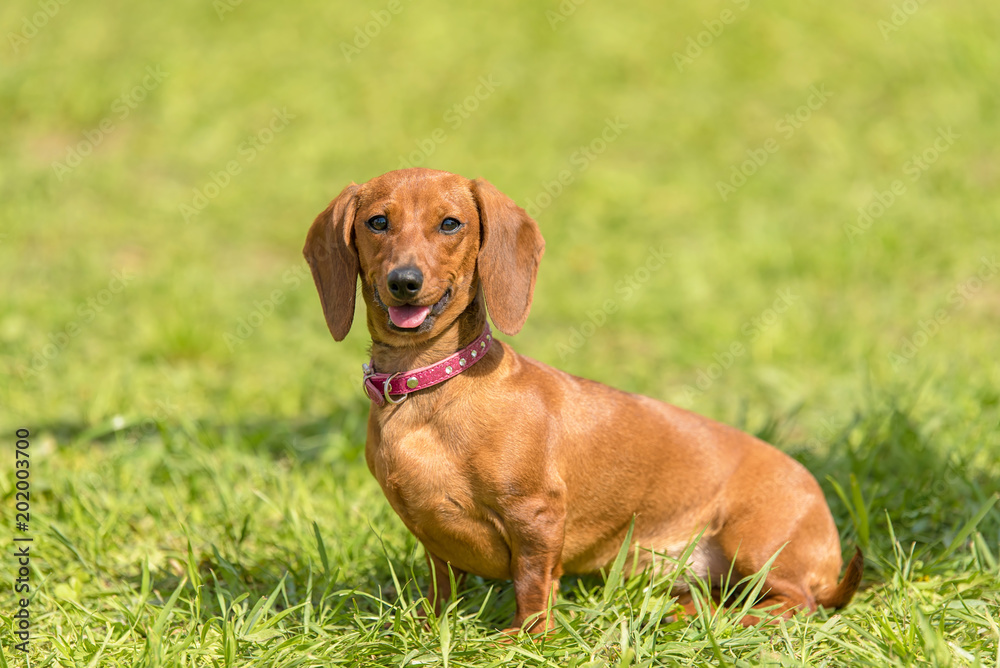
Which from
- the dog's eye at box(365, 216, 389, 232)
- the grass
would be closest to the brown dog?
the dog's eye at box(365, 216, 389, 232)

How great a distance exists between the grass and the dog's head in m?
0.91

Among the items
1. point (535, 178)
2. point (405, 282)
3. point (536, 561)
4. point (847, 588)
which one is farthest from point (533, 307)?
point (405, 282)

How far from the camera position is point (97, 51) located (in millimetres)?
9695

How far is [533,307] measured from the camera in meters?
6.85

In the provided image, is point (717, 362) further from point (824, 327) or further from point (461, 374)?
point (461, 374)

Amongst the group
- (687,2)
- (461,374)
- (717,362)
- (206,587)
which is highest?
(687,2)

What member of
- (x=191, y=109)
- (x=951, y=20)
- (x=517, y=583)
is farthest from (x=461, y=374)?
(x=951, y=20)

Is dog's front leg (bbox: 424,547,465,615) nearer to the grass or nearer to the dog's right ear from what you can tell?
the grass

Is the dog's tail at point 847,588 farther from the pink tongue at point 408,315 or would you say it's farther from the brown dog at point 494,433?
the pink tongue at point 408,315

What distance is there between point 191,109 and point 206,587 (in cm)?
688

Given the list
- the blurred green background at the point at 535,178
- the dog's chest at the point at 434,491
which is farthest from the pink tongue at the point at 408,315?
the blurred green background at the point at 535,178

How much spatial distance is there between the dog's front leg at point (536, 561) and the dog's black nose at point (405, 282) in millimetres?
781

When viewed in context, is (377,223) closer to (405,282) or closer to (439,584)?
(405,282)

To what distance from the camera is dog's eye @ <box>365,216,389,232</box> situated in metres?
2.70
